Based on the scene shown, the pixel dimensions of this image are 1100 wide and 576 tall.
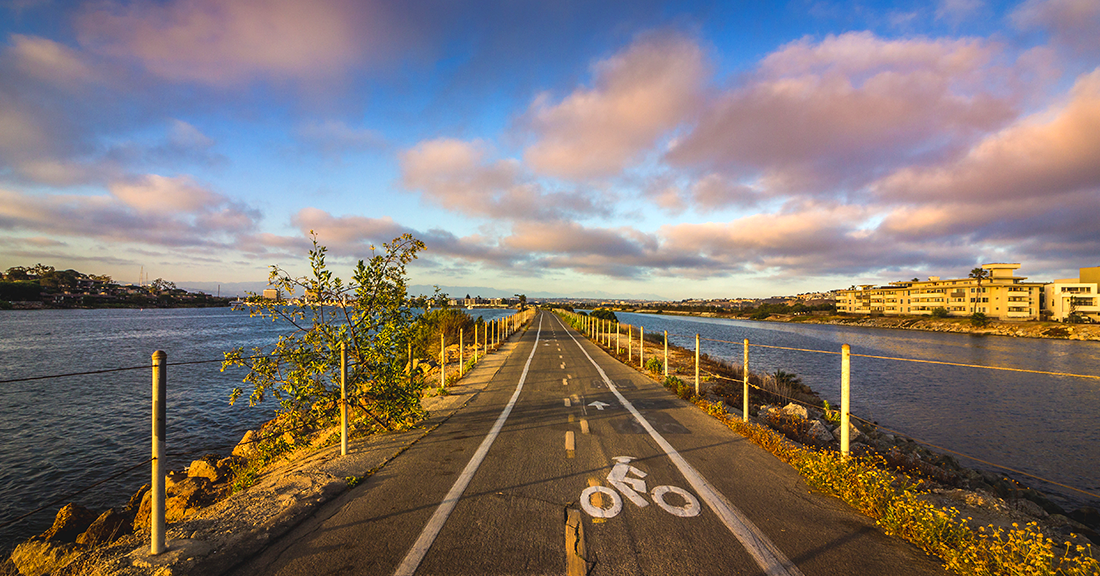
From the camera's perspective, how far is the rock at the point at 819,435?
435 inches

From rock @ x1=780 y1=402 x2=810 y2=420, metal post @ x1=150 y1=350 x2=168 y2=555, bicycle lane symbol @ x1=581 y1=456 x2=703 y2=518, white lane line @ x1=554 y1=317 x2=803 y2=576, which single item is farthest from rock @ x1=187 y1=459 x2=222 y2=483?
rock @ x1=780 y1=402 x2=810 y2=420

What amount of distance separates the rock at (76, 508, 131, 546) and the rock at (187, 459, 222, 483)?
160cm

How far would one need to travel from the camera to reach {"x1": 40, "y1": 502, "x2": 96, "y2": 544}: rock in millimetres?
7773

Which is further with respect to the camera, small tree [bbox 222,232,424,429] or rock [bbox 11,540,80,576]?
small tree [bbox 222,232,424,429]

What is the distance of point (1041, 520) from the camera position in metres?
8.17

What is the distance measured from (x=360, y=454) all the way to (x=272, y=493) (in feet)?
6.12

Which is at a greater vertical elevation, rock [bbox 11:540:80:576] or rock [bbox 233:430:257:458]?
rock [bbox 11:540:80:576]

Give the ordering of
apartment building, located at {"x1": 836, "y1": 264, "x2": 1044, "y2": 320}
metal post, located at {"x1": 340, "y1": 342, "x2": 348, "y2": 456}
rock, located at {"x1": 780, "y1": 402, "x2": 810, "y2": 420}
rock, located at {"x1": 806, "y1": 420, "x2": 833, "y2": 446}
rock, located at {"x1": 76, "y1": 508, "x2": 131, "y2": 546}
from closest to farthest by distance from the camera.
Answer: rock, located at {"x1": 76, "y1": 508, "x2": 131, "y2": 546} → metal post, located at {"x1": 340, "y1": 342, "x2": 348, "y2": 456} → rock, located at {"x1": 806, "y1": 420, "x2": 833, "y2": 446} → rock, located at {"x1": 780, "y1": 402, "x2": 810, "y2": 420} → apartment building, located at {"x1": 836, "y1": 264, "x2": 1044, "y2": 320}

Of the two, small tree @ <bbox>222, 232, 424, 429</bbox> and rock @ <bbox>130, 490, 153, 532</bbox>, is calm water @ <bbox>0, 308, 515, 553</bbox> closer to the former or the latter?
rock @ <bbox>130, 490, 153, 532</bbox>

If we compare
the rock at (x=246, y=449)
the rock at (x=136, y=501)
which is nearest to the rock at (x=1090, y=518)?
the rock at (x=246, y=449)

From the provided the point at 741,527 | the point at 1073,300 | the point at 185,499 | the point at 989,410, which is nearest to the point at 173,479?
the point at 185,499

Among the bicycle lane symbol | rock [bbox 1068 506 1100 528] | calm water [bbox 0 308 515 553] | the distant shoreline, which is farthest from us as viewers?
the distant shoreline

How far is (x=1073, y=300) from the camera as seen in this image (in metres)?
83.4

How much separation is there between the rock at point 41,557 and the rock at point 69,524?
1.84 meters
